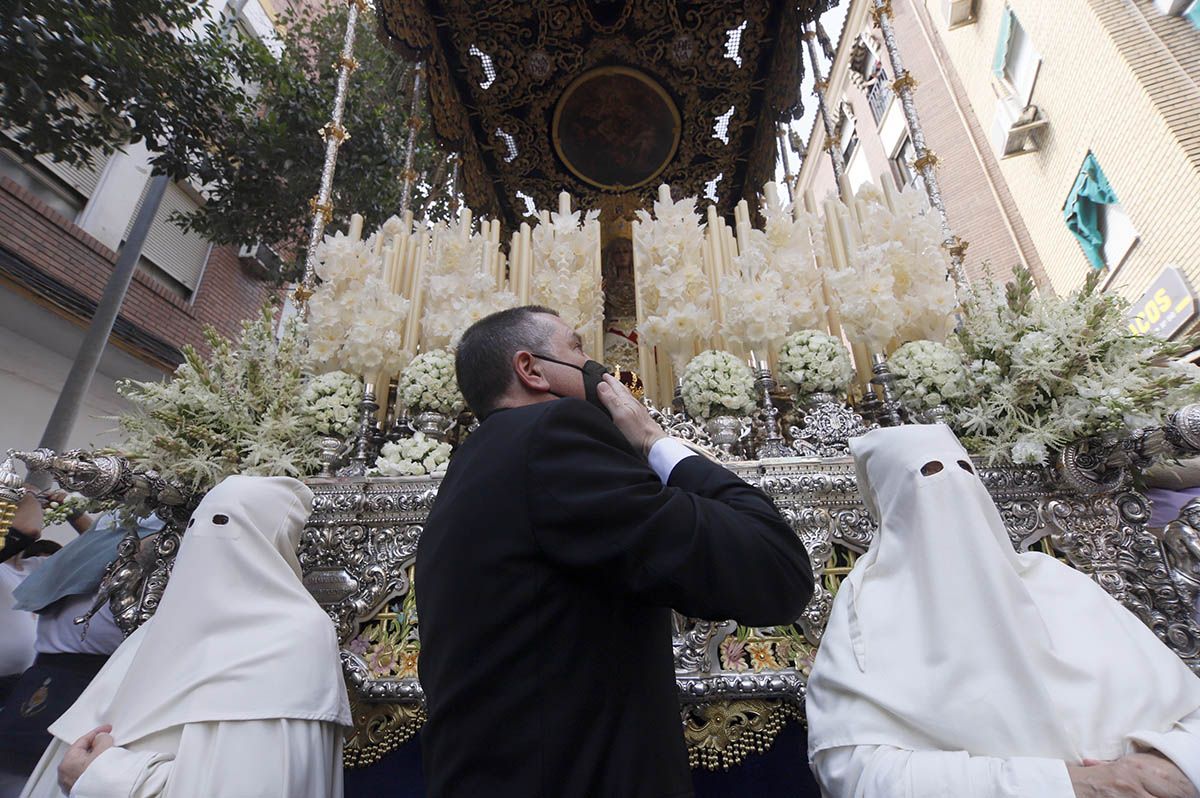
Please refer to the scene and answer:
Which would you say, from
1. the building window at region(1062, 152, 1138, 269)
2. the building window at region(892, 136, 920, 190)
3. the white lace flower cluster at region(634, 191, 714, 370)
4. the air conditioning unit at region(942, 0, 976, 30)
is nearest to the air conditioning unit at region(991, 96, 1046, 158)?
the building window at region(1062, 152, 1138, 269)

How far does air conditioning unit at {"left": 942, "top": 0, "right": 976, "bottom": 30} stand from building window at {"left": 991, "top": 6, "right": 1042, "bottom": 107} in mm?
1405

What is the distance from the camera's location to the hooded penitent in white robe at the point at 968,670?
119cm

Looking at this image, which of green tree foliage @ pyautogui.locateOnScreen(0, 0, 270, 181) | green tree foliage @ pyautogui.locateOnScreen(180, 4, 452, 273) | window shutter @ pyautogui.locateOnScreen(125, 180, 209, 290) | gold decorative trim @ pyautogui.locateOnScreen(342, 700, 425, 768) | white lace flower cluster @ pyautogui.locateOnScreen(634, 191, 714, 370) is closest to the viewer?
gold decorative trim @ pyautogui.locateOnScreen(342, 700, 425, 768)

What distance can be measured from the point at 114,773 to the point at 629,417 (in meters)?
1.51

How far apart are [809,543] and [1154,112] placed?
10.1 metres

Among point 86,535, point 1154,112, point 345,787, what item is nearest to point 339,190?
point 86,535

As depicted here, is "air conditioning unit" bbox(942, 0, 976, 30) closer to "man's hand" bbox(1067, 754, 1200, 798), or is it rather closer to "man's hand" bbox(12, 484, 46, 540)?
"man's hand" bbox(1067, 754, 1200, 798)

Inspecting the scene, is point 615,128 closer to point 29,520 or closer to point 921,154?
point 921,154

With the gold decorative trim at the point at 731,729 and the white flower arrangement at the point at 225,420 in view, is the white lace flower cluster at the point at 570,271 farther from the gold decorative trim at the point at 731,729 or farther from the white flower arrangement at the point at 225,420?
the gold decorative trim at the point at 731,729

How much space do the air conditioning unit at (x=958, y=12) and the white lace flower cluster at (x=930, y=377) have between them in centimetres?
1455

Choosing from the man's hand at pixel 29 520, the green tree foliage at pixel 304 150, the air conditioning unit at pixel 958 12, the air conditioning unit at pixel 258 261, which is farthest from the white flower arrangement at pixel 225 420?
the air conditioning unit at pixel 958 12

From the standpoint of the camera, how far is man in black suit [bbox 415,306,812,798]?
1.13m

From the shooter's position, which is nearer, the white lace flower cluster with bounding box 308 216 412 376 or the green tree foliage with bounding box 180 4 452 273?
the white lace flower cluster with bounding box 308 216 412 376

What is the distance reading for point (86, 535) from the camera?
3.12m
